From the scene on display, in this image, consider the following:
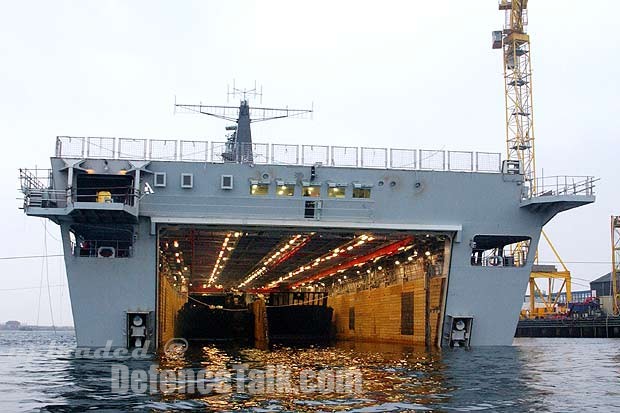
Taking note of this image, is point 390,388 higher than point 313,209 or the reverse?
the reverse

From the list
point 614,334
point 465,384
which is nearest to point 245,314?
point 614,334

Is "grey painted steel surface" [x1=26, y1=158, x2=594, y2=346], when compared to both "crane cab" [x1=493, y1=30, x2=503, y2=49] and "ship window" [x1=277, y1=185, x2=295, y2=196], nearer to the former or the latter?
"ship window" [x1=277, y1=185, x2=295, y2=196]

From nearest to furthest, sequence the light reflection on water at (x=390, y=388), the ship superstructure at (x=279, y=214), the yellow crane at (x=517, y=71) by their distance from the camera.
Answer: the light reflection on water at (x=390, y=388)
the ship superstructure at (x=279, y=214)
the yellow crane at (x=517, y=71)

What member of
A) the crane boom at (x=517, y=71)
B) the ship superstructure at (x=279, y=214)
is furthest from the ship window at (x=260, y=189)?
the crane boom at (x=517, y=71)

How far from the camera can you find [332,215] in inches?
1564

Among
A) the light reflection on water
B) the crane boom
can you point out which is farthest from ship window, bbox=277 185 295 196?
the crane boom

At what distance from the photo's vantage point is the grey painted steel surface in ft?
→ 126

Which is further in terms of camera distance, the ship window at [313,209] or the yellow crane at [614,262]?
the yellow crane at [614,262]

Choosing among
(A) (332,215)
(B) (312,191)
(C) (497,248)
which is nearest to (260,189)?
(B) (312,191)

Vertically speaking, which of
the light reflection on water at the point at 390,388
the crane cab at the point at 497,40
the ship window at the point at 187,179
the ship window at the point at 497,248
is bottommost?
the light reflection on water at the point at 390,388

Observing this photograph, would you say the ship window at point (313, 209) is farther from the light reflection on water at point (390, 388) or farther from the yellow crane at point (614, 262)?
the yellow crane at point (614, 262)

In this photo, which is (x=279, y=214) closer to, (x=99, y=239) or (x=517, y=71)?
(x=99, y=239)

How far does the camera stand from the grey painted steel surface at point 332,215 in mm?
→ 38438

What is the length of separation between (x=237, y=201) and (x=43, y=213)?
29.9 ft
